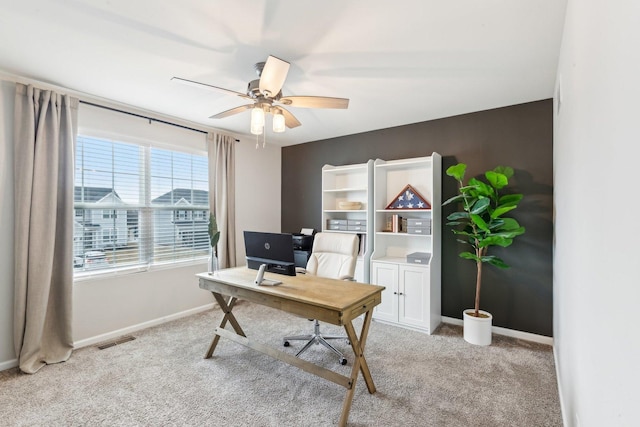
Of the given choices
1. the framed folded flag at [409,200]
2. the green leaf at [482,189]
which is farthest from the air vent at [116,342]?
the green leaf at [482,189]

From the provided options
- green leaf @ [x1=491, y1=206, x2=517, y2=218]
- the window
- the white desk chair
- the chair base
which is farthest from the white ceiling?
the chair base

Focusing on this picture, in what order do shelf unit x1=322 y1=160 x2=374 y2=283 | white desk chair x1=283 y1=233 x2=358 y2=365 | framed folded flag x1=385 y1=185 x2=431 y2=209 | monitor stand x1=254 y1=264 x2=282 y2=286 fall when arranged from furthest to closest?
shelf unit x1=322 y1=160 x2=374 y2=283 < framed folded flag x1=385 y1=185 x2=431 y2=209 < white desk chair x1=283 y1=233 x2=358 y2=365 < monitor stand x1=254 y1=264 x2=282 y2=286

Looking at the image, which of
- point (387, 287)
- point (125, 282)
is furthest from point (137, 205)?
point (387, 287)

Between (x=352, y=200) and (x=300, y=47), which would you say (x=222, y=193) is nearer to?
(x=352, y=200)

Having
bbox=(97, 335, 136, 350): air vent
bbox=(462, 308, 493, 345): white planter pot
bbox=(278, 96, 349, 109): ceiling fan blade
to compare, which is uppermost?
bbox=(278, 96, 349, 109): ceiling fan blade

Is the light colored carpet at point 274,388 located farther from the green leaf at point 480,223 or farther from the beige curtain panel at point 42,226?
the green leaf at point 480,223

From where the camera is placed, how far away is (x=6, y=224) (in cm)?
250

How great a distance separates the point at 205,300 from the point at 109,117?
2.48 meters

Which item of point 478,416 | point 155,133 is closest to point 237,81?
point 155,133

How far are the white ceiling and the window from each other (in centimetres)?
69

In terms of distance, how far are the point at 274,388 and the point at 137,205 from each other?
99.6 inches

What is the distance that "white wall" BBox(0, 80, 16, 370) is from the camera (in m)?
2.46

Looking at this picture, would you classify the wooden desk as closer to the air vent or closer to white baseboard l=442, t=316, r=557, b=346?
the air vent

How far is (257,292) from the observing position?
7.38ft
